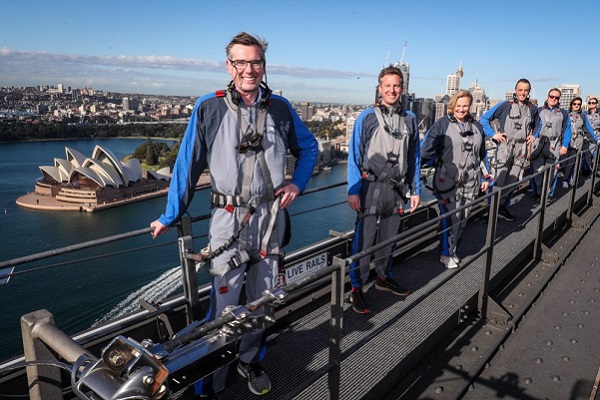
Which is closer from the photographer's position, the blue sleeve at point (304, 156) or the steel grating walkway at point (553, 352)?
the blue sleeve at point (304, 156)

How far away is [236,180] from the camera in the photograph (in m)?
1.58

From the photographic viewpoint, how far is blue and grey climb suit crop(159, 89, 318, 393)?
61.5 inches

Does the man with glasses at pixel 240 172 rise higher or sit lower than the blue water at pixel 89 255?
higher

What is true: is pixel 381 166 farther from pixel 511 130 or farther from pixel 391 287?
pixel 511 130

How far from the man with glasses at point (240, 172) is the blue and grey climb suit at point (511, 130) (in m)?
3.04

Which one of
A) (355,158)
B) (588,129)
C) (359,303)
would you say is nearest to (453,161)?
(355,158)

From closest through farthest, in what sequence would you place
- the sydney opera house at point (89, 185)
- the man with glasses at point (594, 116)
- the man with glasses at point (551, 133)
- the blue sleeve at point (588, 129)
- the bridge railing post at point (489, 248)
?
the bridge railing post at point (489, 248) → the man with glasses at point (551, 133) → the blue sleeve at point (588, 129) → the man with glasses at point (594, 116) → the sydney opera house at point (89, 185)

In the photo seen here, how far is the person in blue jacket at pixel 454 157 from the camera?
2.99 m

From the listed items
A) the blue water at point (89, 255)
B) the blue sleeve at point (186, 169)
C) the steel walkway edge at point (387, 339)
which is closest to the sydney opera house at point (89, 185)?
the blue water at point (89, 255)

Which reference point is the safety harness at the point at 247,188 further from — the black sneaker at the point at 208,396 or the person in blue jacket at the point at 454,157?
the person in blue jacket at the point at 454,157

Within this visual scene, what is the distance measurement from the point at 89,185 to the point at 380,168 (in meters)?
48.5

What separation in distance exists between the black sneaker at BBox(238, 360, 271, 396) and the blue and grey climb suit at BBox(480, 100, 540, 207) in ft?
10.6

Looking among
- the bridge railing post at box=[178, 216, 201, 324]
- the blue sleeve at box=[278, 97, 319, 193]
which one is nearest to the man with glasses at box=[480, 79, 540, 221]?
the blue sleeve at box=[278, 97, 319, 193]

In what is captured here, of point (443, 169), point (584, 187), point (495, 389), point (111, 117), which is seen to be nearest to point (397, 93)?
point (443, 169)
